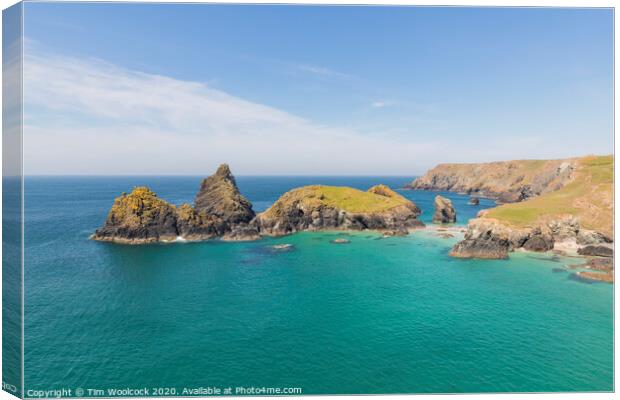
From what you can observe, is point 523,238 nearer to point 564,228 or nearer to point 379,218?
point 564,228

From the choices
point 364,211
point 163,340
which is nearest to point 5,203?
point 163,340

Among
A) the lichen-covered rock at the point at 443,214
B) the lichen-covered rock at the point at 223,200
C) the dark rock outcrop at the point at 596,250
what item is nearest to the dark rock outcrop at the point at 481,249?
the dark rock outcrop at the point at 596,250

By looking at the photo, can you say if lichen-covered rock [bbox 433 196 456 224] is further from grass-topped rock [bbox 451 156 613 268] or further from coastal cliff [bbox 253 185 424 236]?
grass-topped rock [bbox 451 156 613 268]

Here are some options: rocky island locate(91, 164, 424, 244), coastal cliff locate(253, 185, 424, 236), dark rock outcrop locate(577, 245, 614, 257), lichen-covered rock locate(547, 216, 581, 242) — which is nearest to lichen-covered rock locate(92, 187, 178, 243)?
rocky island locate(91, 164, 424, 244)

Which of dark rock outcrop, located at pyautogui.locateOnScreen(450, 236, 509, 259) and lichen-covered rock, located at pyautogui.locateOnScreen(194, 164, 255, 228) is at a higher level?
lichen-covered rock, located at pyautogui.locateOnScreen(194, 164, 255, 228)

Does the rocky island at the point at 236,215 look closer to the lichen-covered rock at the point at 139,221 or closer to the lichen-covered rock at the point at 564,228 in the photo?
the lichen-covered rock at the point at 139,221

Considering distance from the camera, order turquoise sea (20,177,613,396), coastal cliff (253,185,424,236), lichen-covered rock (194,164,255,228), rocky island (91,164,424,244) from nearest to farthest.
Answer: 1. turquoise sea (20,177,613,396)
2. rocky island (91,164,424,244)
3. coastal cliff (253,185,424,236)
4. lichen-covered rock (194,164,255,228)

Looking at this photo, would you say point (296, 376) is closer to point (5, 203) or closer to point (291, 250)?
point (5, 203)
